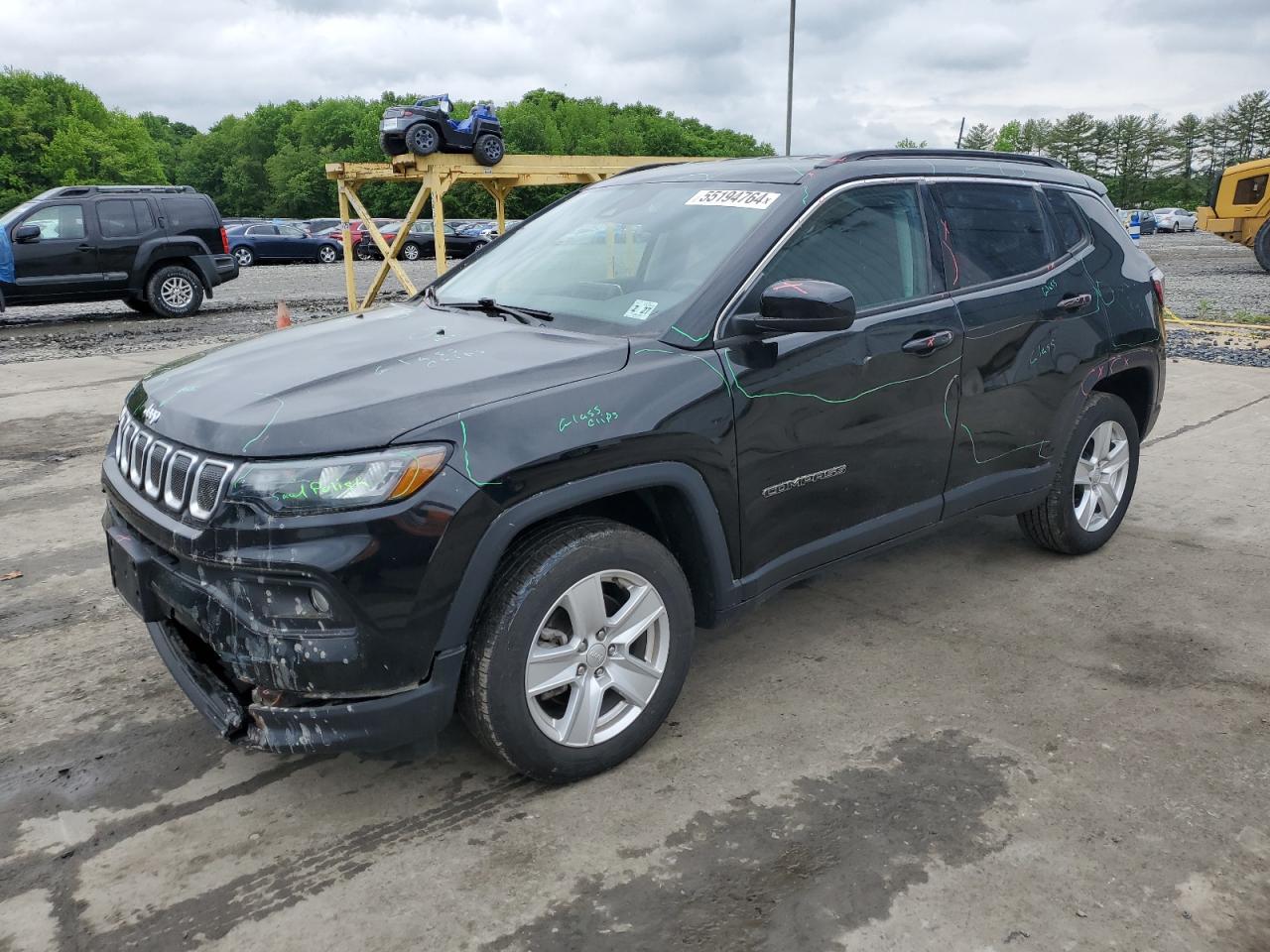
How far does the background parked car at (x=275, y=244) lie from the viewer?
31078 millimetres

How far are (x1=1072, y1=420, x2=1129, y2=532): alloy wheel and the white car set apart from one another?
181 ft

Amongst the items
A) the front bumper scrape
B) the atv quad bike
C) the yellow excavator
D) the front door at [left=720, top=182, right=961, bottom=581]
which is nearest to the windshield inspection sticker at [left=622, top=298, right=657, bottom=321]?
the front door at [left=720, top=182, right=961, bottom=581]

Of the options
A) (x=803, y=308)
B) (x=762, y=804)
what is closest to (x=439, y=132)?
(x=803, y=308)

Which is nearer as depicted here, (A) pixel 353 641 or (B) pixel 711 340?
(A) pixel 353 641

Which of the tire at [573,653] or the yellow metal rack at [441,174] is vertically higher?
the yellow metal rack at [441,174]

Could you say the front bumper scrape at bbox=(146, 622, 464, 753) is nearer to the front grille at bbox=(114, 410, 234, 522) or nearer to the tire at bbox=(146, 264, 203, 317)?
the front grille at bbox=(114, 410, 234, 522)

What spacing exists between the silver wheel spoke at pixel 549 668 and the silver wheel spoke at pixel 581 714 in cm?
5

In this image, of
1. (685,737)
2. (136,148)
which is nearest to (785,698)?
(685,737)

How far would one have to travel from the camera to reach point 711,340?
3150 mm

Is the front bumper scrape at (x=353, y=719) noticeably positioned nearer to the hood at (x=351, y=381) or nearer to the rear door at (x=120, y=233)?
the hood at (x=351, y=381)

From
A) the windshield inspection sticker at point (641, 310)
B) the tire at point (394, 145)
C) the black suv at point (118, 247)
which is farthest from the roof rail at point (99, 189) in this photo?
the windshield inspection sticker at point (641, 310)

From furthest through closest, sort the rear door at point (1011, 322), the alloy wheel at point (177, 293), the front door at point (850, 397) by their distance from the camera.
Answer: the alloy wheel at point (177, 293) < the rear door at point (1011, 322) < the front door at point (850, 397)

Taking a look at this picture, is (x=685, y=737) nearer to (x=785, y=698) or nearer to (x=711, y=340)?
(x=785, y=698)

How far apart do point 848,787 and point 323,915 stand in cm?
144
